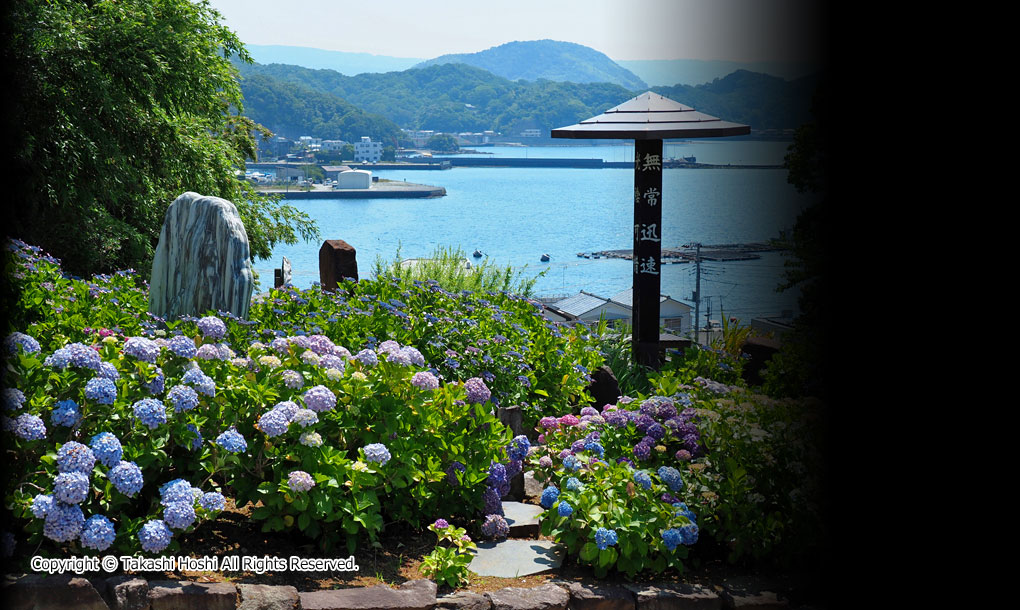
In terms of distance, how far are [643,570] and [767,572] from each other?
41 cm

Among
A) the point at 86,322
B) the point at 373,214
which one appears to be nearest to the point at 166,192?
the point at 86,322

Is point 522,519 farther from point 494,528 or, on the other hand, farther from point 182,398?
point 182,398

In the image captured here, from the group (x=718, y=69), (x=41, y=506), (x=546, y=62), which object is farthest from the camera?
(x=546, y=62)

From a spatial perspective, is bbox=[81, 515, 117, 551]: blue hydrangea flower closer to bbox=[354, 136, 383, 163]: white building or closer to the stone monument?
the stone monument

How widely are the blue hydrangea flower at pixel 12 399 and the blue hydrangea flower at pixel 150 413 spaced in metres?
0.32

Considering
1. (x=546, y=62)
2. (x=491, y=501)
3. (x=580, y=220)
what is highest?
(x=546, y=62)

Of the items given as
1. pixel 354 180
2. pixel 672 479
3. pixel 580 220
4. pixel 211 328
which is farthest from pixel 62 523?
pixel 580 220

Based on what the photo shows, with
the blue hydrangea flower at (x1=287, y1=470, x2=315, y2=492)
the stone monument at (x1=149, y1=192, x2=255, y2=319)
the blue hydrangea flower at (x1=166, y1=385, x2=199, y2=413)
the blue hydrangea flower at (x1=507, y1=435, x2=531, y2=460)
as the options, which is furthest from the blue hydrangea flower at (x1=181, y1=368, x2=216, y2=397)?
the stone monument at (x1=149, y1=192, x2=255, y2=319)

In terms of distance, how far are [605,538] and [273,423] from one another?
1112mm

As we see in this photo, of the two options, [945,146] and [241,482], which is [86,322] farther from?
[945,146]

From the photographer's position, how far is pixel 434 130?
67.6 meters

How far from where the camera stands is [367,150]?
206 feet

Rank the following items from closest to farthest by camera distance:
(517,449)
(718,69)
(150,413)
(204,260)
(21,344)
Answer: (718,69) → (150,413) → (21,344) → (517,449) → (204,260)

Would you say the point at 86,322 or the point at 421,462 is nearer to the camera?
the point at 421,462
